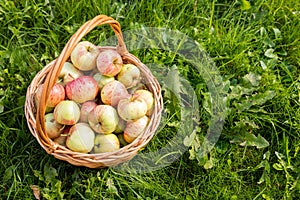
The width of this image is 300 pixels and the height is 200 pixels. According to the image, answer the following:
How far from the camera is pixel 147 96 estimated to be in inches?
78.0

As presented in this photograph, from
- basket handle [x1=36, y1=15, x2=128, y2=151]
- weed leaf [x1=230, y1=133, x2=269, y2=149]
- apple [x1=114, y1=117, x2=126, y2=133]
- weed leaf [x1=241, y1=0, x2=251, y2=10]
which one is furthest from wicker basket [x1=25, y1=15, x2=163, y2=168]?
weed leaf [x1=241, y1=0, x2=251, y2=10]

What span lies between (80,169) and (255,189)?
785 mm

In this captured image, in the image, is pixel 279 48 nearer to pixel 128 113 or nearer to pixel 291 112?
pixel 291 112

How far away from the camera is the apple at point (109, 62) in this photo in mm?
1978

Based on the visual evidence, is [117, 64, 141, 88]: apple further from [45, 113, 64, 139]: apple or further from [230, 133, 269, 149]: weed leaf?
[230, 133, 269, 149]: weed leaf

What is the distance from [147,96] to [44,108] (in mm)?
499

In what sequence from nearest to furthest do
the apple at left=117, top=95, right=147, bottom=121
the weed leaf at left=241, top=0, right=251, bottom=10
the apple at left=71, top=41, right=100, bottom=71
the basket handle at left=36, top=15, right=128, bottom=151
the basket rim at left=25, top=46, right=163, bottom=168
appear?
1. the basket handle at left=36, top=15, right=128, bottom=151
2. the basket rim at left=25, top=46, right=163, bottom=168
3. the apple at left=117, top=95, right=147, bottom=121
4. the apple at left=71, top=41, right=100, bottom=71
5. the weed leaf at left=241, top=0, right=251, bottom=10

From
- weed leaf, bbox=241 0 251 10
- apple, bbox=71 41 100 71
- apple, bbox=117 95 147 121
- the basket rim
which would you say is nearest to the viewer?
the basket rim

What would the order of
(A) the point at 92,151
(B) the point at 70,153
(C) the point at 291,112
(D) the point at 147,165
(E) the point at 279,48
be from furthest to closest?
(E) the point at 279,48, (C) the point at 291,112, (D) the point at 147,165, (A) the point at 92,151, (B) the point at 70,153

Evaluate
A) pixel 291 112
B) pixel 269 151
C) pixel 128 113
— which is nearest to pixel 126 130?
pixel 128 113

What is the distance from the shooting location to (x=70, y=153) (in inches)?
70.4

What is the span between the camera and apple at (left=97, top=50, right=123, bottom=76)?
1978mm

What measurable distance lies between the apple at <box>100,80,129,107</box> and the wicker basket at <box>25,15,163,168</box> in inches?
5.8

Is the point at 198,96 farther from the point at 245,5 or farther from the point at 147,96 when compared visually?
the point at 245,5
